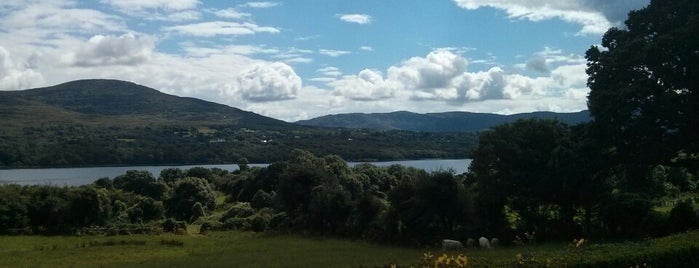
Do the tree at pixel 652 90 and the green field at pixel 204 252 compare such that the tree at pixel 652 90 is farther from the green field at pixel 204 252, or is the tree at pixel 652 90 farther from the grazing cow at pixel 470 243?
the grazing cow at pixel 470 243

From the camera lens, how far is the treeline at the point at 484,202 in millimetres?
36781

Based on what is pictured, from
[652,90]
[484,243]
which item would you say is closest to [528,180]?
[484,243]

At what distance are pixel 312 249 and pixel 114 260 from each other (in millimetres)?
12434

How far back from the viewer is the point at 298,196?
205 feet

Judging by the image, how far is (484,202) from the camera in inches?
1644

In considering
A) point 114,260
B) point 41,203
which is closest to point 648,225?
point 114,260

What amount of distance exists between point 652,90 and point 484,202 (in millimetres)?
12451

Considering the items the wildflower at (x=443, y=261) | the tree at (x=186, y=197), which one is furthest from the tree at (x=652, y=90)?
the tree at (x=186, y=197)

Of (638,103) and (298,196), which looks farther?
(298,196)

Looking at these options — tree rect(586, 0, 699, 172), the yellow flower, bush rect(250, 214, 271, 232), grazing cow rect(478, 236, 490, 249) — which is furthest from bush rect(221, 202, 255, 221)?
the yellow flower

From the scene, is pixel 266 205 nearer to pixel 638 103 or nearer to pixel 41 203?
pixel 41 203

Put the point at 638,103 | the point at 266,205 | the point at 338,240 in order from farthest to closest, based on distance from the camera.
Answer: the point at 266,205 → the point at 338,240 → the point at 638,103

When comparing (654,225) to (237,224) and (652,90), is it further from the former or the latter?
(237,224)

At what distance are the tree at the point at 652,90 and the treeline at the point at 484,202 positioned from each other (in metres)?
1.87
